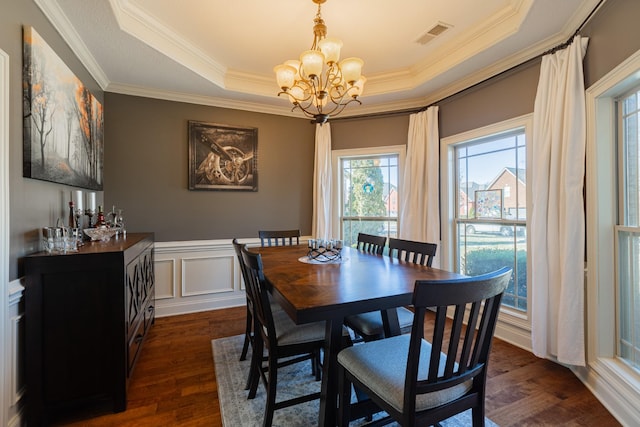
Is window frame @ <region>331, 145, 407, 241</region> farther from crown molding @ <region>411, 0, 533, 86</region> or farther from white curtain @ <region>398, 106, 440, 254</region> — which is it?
crown molding @ <region>411, 0, 533, 86</region>

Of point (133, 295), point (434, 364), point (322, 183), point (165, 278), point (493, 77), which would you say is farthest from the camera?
point (322, 183)

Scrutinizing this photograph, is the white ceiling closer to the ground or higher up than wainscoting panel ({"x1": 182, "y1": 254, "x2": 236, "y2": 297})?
higher up

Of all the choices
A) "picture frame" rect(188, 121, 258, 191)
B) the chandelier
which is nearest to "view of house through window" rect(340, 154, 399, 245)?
"picture frame" rect(188, 121, 258, 191)

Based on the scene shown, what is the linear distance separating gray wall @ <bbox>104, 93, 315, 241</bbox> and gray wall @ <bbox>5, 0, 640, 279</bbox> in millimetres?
11

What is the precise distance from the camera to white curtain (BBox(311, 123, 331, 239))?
399 centimetres

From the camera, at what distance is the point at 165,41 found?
2508 mm

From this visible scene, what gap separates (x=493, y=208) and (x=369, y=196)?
5.17 ft

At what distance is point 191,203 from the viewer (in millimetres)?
3484

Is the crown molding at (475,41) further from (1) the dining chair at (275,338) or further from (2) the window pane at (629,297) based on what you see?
(1) the dining chair at (275,338)

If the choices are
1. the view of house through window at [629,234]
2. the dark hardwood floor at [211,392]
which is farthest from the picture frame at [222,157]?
the view of house through window at [629,234]

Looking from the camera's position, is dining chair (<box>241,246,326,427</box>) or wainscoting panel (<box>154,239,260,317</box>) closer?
dining chair (<box>241,246,326,427</box>)

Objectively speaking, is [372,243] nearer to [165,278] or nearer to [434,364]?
[434,364]

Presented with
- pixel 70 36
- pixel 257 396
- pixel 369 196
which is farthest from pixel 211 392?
pixel 369 196

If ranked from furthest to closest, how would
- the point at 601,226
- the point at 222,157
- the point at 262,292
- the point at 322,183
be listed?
the point at 322,183, the point at 222,157, the point at 601,226, the point at 262,292
